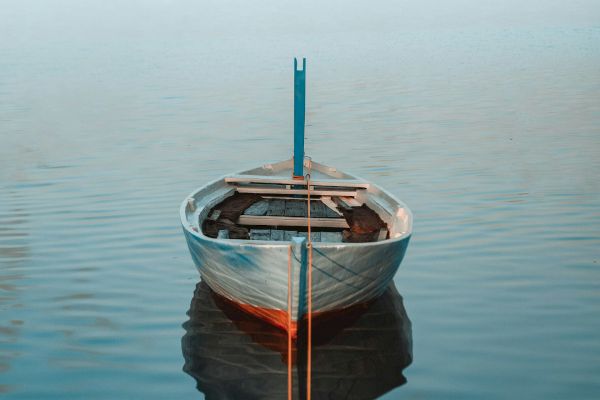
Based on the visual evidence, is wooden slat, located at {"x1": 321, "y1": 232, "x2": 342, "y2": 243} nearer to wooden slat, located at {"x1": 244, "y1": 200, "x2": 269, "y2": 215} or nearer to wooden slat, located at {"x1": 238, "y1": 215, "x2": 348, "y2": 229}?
wooden slat, located at {"x1": 238, "y1": 215, "x2": 348, "y2": 229}

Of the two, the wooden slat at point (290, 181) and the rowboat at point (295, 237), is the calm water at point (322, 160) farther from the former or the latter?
the wooden slat at point (290, 181)

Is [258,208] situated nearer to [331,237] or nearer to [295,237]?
[331,237]

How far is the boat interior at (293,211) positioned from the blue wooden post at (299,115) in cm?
34

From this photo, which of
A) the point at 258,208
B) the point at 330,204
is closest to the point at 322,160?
the point at 330,204

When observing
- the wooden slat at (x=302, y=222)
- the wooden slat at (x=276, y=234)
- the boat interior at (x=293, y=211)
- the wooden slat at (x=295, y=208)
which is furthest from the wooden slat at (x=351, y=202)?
the wooden slat at (x=276, y=234)

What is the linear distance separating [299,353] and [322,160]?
13077 millimetres

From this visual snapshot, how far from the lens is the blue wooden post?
1377cm

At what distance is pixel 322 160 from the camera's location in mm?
22547

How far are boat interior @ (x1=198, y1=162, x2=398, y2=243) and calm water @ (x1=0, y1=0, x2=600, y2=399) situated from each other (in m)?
1.14

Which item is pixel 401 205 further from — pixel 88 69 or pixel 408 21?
pixel 408 21

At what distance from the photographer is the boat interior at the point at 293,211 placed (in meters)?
11.9

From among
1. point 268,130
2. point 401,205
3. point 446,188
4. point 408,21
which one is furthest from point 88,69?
point 408,21

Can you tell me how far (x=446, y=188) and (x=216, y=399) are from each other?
10.7 metres

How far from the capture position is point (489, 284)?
12.1 meters
